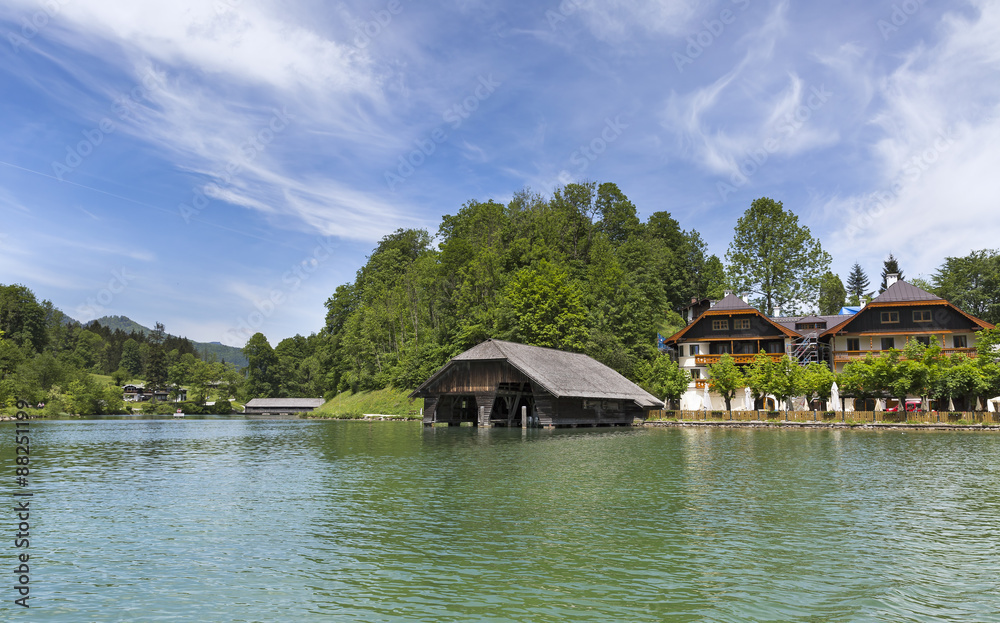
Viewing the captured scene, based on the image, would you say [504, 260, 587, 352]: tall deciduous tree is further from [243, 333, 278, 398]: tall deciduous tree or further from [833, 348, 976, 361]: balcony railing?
[243, 333, 278, 398]: tall deciduous tree

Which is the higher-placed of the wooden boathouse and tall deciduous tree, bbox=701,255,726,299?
tall deciduous tree, bbox=701,255,726,299

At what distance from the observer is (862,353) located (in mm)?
70875

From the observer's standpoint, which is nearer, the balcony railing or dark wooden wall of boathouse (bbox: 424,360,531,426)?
dark wooden wall of boathouse (bbox: 424,360,531,426)

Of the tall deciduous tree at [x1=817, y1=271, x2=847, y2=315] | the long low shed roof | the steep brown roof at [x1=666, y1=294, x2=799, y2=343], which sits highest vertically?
the tall deciduous tree at [x1=817, y1=271, x2=847, y2=315]

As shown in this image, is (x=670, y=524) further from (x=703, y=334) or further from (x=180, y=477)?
(x=703, y=334)

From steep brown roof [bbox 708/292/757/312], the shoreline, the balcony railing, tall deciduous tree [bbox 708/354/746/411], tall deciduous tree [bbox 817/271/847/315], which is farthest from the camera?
tall deciduous tree [bbox 817/271/847/315]

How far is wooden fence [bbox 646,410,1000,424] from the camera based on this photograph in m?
51.4

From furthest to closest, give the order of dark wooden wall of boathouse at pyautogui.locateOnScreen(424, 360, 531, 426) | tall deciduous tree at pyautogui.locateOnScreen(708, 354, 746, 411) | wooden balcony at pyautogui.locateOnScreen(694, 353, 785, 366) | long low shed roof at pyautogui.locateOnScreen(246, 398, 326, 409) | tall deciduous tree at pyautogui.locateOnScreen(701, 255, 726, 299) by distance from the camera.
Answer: long low shed roof at pyautogui.locateOnScreen(246, 398, 326, 409)
tall deciduous tree at pyautogui.locateOnScreen(701, 255, 726, 299)
wooden balcony at pyautogui.locateOnScreen(694, 353, 785, 366)
tall deciduous tree at pyautogui.locateOnScreen(708, 354, 746, 411)
dark wooden wall of boathouse at pyautogui.locateOnScreen(424, 360, 531, 426)

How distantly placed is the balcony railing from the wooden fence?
13022 mm

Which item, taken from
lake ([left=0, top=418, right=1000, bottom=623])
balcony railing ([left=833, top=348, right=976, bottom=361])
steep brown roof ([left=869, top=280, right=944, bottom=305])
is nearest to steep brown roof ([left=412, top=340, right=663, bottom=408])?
balcony railing ([left=833, top=348, right=976, bottom=361])

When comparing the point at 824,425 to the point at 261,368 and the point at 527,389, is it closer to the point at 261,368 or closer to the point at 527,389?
Result: the point at 527,389

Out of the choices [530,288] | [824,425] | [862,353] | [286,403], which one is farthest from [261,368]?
[824,425]

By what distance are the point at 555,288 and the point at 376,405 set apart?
39001mm

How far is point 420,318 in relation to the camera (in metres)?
110
